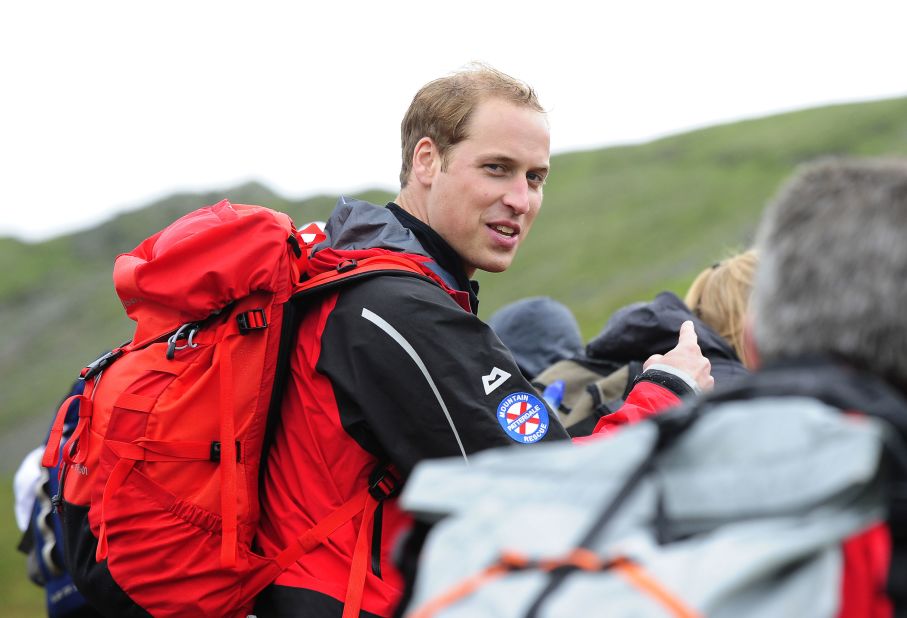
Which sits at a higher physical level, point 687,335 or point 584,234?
point 687,335

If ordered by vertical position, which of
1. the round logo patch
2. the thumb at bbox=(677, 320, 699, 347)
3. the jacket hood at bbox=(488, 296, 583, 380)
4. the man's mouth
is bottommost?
the jacket hood at bbox=(488, 296, 583, 380)

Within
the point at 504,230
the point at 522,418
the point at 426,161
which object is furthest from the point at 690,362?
the point at 426,161

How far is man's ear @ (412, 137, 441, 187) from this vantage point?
4637 millimetres

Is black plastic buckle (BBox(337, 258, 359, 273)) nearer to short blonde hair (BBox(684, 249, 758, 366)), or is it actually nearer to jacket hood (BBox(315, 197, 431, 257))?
jacket hood (BBox(315, 197, 431, 257))

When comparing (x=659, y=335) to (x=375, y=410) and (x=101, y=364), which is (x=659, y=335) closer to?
(x=375, y=410)

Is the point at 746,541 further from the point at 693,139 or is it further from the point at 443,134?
the point at 693,139

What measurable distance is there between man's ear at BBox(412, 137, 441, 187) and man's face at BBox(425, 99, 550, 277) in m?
0.04

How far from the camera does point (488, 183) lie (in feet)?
14.9

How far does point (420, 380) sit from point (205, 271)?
957 millimetres

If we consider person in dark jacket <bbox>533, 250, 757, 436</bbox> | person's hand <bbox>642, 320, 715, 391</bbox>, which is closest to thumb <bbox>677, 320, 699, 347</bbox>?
person's hand <bbox>642, 320, 715, 391</bbox>

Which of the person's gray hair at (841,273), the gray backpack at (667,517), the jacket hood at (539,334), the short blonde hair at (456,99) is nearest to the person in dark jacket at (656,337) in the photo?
the jacket hood at (539,334)

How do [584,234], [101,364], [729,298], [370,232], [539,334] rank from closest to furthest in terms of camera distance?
[101,364], [370,232], [729,298], [539,334], [584,234]

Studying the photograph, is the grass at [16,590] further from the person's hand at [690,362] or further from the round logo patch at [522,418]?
the person's hand at [690,362]

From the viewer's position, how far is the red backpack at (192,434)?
3.69 metres
